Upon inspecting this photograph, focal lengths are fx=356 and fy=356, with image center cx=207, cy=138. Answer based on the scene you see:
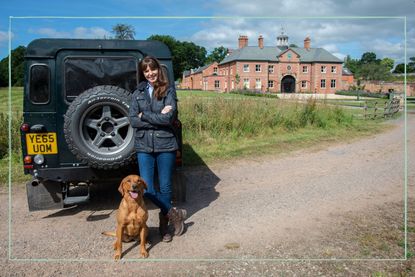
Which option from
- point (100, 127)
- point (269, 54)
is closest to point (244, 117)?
point (100, 127)

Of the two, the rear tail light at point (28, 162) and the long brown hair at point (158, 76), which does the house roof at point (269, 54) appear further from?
the rear tail light at point (28, 162)

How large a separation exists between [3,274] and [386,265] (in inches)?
148

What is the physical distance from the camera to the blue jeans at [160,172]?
4149 millimetres

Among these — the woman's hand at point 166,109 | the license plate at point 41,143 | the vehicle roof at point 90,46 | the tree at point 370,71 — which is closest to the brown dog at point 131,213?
the woman's hand at point 166,109

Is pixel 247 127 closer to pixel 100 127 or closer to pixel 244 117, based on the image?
pixel 244 117

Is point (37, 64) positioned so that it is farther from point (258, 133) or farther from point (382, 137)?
point (382, 137)

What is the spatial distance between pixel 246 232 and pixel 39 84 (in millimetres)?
3396

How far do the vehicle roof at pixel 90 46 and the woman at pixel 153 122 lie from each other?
107 cm

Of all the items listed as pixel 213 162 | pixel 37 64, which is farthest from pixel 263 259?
pixel 213 162

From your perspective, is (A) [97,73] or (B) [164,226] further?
(A) [97,73]

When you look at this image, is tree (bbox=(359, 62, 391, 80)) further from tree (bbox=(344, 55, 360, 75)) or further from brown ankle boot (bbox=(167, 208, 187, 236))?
brown ankle boot (bbox=(167, 208, 187, 236))

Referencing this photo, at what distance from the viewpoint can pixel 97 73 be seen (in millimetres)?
5055

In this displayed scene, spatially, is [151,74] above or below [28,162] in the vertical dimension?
above

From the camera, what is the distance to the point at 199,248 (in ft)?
13.1
